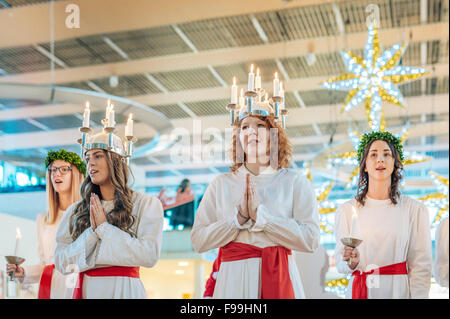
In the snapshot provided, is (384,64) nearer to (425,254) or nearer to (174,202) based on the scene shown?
(425,254)

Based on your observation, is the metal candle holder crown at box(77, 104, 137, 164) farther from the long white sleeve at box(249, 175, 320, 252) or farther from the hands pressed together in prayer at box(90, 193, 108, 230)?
the long white sleeve at box(249, 175, 320, 252)

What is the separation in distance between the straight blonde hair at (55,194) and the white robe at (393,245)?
145 centimetres

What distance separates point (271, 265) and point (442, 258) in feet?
2.85

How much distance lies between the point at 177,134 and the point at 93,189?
30.4 feet

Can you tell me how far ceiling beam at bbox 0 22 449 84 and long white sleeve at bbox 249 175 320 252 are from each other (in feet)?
18.9

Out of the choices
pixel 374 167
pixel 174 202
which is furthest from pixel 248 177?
pixel 174 202

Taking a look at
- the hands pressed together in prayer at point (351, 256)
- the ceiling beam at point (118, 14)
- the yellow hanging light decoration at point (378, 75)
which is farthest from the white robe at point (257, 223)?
the ceiling beam at point (118, 14)

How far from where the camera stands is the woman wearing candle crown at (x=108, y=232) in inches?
132

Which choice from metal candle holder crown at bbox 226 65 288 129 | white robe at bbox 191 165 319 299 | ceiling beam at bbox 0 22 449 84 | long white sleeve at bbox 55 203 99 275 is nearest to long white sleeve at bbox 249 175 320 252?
white robe at bbox 191 165 319 299

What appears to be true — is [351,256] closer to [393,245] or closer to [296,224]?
[296,224]

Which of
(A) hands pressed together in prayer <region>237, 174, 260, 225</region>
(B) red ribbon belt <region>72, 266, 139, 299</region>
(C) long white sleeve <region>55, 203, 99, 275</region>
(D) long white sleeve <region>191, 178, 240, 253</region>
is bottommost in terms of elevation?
(B) red ribbon belt <region>72, 266, 139, 299</region>

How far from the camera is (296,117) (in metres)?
12.0

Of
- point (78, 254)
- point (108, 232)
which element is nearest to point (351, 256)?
point (108, 232)

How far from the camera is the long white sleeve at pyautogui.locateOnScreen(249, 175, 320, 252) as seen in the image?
3219 mm
